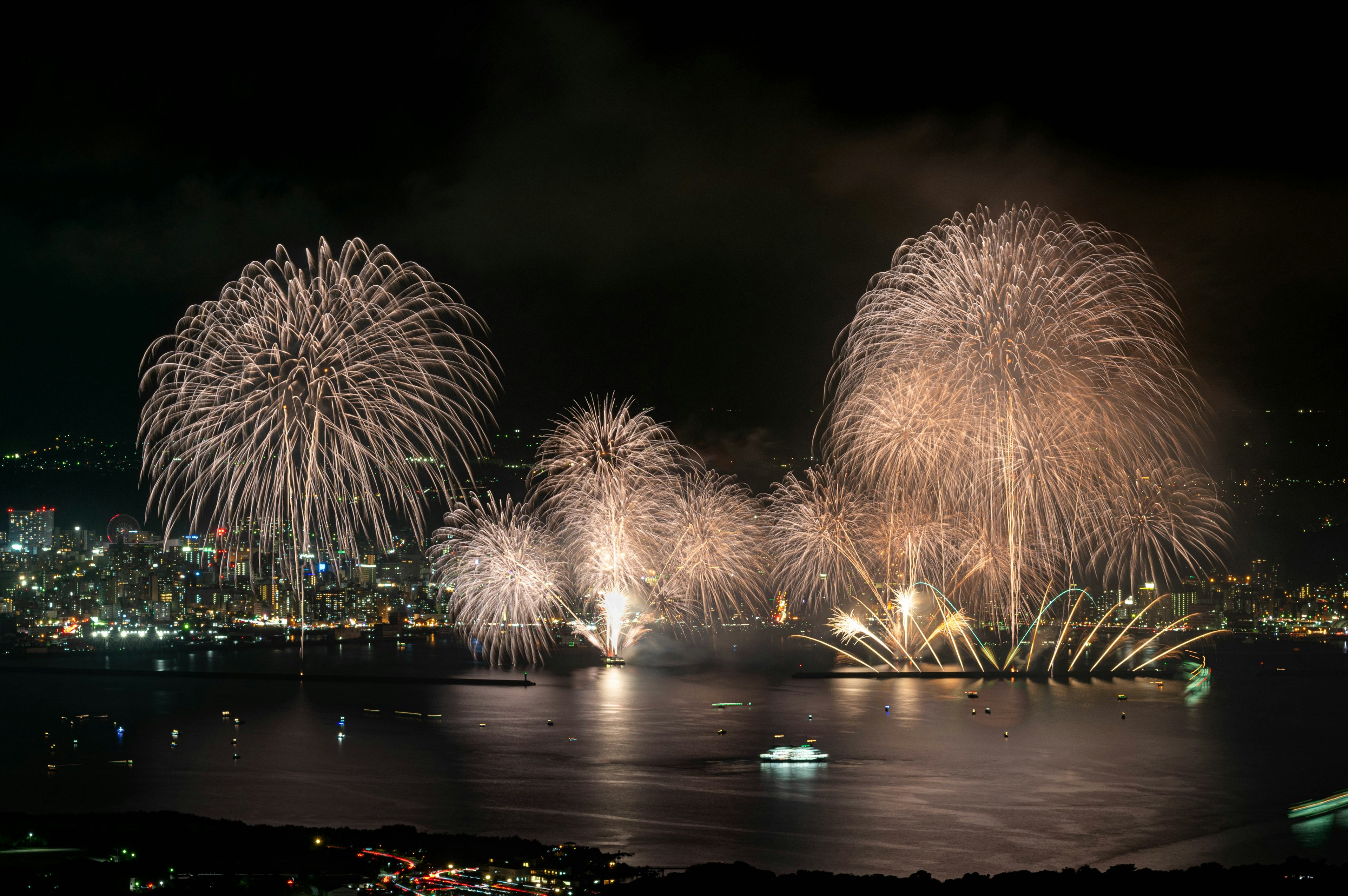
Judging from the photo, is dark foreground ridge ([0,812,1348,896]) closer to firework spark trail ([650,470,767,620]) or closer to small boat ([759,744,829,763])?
small boat ([759,744,829,763])

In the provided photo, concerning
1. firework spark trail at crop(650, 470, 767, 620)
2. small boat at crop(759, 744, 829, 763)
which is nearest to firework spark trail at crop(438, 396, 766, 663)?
firework spark trail at crop(650, 470, 767, 620)

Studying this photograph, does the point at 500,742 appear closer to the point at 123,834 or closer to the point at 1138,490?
the point at 123,834

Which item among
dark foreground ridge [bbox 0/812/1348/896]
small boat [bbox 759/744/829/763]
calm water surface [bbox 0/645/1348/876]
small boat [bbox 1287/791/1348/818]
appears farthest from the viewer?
small boat [bbox 759/744/829/763]

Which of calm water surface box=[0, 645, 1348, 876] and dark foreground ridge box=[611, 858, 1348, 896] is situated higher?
dark foreground ridge box=[611, 858, 1348, 896]

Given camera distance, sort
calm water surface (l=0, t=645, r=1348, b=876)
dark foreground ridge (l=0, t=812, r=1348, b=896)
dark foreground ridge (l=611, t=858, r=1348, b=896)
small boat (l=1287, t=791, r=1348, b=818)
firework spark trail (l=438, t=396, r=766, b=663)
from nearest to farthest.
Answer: dark foreground ridge (l=611, t=858, r=1348, b=896), dark foreground ridge (l=0, t=812, r=1348, b=896), calm water surface (l=0, t=645, r=1348, b=876), small boat (l=1287, t=791, r=1348, b=818), firework spark trail (l=438, t=396, r=766, b=663)

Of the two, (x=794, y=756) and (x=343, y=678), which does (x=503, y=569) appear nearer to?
(x=343, y=678)

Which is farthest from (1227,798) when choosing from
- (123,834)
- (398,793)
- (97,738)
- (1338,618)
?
(1338,618)

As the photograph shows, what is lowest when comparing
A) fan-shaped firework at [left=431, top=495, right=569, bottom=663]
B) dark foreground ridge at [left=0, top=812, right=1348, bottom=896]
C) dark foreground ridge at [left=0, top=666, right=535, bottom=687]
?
dark foreground ridge at [left=0, top=666, right=535, bottom=687]
